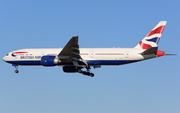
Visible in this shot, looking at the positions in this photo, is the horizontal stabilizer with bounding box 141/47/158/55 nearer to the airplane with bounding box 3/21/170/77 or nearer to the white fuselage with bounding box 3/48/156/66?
the airplane with bounding box 3/21/170/77

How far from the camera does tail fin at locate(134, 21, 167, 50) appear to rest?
63.0 metres

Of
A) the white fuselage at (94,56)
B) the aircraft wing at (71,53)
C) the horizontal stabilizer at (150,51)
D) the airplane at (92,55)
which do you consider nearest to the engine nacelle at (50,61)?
the airplane at (92,55)

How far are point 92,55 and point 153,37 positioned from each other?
10335 mm

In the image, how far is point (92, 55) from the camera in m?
63.7

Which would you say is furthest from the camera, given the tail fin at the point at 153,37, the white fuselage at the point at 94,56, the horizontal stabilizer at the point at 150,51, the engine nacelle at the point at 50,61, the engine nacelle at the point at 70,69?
the engine nacelle at the point at 70,69

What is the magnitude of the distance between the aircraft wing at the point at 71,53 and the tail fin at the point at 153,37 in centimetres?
1025

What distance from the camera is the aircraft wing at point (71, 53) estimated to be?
195 ft

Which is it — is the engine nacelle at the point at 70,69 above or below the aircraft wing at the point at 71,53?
below

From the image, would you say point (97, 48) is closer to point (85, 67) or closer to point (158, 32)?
point (85, 67)

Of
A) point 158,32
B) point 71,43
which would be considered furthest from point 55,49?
point 158,32

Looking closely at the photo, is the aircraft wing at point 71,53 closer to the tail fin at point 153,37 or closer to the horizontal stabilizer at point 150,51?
the tail fin at point 153,37

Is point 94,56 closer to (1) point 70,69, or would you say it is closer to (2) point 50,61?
(1) point 70,69

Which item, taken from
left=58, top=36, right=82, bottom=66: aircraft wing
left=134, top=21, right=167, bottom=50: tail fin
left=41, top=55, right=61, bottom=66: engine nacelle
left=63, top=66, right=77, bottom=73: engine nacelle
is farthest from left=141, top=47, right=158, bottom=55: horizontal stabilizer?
left=41, top=55, right=61, bottom=66: engine nacelle

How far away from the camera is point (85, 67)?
66.1 metres
